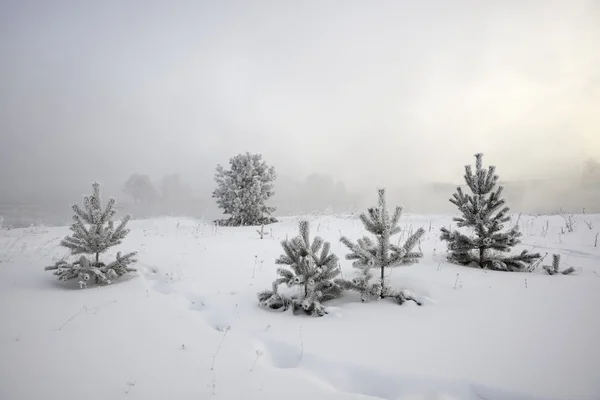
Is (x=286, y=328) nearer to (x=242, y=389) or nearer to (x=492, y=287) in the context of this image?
(x=242, y=389)

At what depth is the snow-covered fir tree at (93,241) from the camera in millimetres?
5539

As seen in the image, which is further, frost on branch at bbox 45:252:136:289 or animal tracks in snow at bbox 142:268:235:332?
frost on branch at bbox 45:252:136:289

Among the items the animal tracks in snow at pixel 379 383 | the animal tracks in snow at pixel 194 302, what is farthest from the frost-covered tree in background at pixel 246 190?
the animal tracks in snow at pixel 379 383

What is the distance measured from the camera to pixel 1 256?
23.2ft

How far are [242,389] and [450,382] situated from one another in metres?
1.95

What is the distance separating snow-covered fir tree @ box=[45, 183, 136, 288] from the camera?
5.54 m

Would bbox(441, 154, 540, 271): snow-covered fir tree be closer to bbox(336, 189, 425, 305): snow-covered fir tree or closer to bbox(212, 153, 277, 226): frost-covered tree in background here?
bbox(336, 189, 425, 305): snow-covered fir tree

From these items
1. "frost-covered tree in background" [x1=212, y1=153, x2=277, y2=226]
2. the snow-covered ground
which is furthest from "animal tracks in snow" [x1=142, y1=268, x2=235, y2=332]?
"frost-covered tree in background" [x1=212, y1=153, x2=277, y2=226]

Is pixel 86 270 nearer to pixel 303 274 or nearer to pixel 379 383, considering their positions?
pixel 303 274

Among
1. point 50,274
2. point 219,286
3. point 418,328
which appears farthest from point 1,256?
point 418,328

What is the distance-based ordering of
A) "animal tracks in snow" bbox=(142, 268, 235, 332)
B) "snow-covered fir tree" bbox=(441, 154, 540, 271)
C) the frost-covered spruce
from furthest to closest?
"snow-covered fir tree" bbox=(441, 154, 540, 271), the frost-covered spruce, "animal tracks in snow" bbox=(142, 268, 235, 332)

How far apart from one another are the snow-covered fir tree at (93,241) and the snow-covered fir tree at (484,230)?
6938mm

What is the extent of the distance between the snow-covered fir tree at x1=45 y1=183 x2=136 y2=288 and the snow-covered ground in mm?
331

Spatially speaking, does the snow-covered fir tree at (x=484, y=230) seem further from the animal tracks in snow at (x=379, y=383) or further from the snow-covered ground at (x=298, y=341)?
the animal tracks in snow at (x=379, y=383)
